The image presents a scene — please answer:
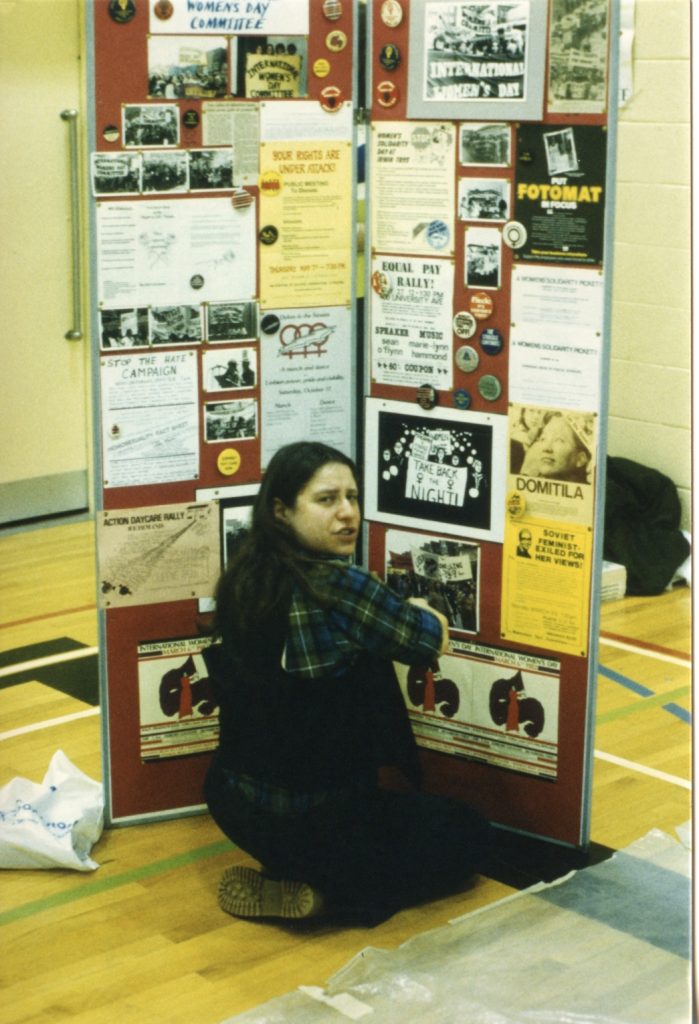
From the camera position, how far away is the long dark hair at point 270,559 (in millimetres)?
3141

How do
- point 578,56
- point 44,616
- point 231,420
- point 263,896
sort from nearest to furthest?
point 578,56 → point 263,896 → point 231,420 → point 44,616

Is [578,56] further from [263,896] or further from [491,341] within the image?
[263,896]

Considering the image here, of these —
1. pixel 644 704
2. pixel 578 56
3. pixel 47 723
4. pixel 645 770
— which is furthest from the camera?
pixel 644 704

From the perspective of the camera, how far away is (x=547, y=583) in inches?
137

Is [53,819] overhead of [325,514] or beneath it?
beneath

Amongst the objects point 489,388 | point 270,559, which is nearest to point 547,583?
point 489,388

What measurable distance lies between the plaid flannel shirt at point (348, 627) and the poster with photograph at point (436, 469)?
1.46 feet

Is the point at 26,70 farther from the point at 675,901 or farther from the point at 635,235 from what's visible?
the point at 675,901

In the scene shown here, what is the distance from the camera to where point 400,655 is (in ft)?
10.4

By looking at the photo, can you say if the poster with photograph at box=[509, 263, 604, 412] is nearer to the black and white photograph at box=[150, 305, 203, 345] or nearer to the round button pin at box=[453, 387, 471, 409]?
the round button pin at box=[453, 387, 471, 409]

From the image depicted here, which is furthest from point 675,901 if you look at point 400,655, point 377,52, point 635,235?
point 635,235

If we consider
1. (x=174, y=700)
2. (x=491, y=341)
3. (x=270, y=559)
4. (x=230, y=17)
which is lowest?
(x=174, y=700)

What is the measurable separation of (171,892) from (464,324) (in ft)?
4.86

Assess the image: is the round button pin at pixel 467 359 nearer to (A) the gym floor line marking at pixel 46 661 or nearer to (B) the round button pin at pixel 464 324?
(B) the round button pin at pixel 464 324
